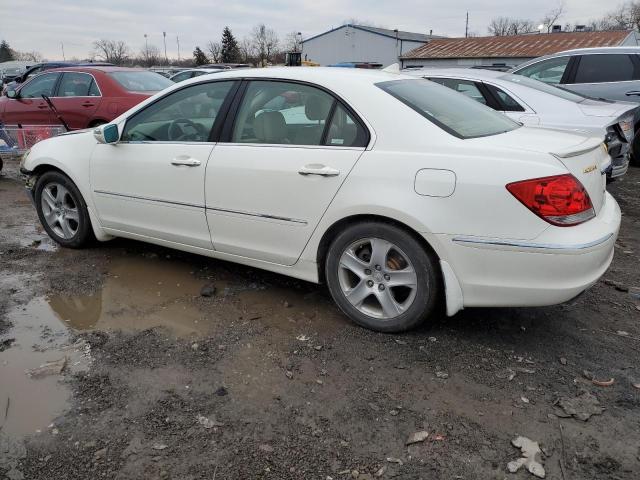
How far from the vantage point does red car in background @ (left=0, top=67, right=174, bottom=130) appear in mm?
8406

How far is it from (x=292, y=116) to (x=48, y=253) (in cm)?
285

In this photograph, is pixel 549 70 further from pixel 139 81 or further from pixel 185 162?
pixel 185 162

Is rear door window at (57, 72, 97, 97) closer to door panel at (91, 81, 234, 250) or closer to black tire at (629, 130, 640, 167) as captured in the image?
door panel at (91, 81, 234, 250)

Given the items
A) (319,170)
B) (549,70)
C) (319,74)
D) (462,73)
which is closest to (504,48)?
(549,70)

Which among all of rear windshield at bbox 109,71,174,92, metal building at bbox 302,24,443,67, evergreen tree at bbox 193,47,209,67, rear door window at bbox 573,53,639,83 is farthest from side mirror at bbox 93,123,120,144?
evergreen tree at bbox 193,47,209,67

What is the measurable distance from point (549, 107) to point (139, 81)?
6.35 metres

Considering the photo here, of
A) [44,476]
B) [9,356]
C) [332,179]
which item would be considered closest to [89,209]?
[9,356]

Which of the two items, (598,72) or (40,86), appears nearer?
(598,72)

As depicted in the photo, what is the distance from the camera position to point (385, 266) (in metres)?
3.25

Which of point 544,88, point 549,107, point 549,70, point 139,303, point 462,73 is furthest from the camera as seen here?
point 549,70

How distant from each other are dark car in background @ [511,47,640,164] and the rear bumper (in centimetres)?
655

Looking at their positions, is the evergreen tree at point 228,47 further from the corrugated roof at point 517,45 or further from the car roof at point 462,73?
the car roof at point 462,73

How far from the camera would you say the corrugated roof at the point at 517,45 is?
95.5ft

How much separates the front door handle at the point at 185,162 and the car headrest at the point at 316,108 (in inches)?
34.4
